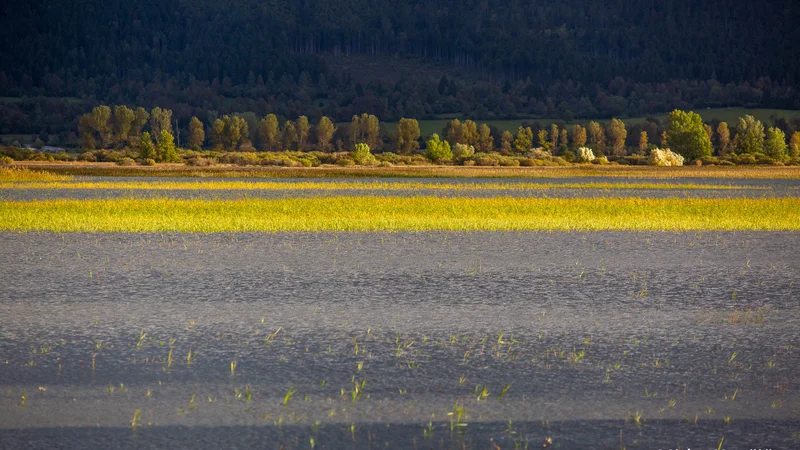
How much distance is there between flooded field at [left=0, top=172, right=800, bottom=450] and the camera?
9727 mm

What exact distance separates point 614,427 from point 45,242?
2382cm

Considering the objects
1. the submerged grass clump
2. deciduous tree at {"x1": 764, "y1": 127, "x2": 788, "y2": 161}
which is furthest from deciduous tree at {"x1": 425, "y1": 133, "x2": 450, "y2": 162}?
the submerged grass clump

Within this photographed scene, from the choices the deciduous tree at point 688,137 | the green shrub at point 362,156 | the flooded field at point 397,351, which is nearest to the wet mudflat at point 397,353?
the flooded field at point 397,351

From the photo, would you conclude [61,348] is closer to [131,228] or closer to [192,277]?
[192,277]

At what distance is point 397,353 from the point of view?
13.1 m

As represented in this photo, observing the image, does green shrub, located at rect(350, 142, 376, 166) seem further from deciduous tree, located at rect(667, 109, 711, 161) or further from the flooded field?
the flooded field

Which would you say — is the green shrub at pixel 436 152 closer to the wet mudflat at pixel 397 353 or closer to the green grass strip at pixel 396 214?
the green grass strip at pixel 396 214

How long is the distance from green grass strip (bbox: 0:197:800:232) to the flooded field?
1087 centimetres

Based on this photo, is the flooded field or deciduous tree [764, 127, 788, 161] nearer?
the flooded field

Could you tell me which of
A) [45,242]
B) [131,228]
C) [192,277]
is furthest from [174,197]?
[192,277]

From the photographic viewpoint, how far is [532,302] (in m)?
17.8

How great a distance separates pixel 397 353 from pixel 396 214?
98.3ft

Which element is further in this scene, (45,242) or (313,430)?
(45,242)

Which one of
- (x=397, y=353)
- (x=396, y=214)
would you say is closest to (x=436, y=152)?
(x=396, y=214)
